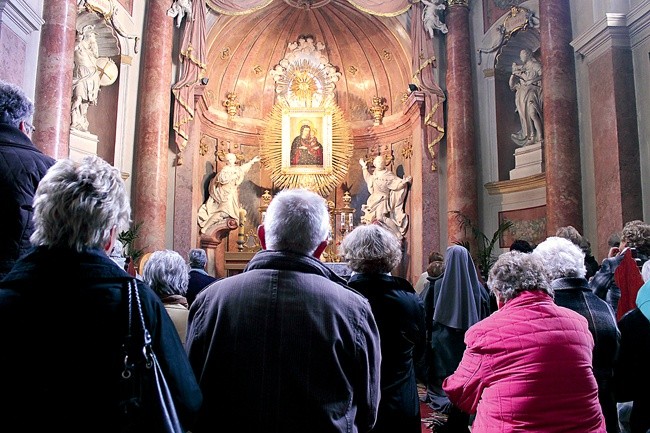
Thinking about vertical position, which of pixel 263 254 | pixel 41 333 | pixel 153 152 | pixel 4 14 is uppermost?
pixel 4 14

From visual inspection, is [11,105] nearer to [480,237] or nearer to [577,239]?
[577,239]

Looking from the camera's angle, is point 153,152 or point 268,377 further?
point 153,152

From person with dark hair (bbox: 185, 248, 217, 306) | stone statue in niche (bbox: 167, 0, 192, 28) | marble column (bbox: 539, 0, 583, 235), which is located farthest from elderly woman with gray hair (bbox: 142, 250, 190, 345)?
stone statue in niche (bbox: 167, 0, 192, 28)

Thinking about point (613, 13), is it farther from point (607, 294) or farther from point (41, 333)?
point (41, 333)

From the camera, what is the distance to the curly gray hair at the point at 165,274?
262 centimetres

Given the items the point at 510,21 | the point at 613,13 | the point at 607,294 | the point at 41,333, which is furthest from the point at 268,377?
the point at 510,21

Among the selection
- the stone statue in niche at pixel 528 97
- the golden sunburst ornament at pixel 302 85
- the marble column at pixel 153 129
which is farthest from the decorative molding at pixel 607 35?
the marble column at pixel 153 129

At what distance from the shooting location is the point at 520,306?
204cm

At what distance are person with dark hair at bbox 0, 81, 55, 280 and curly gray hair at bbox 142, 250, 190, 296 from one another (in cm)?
75

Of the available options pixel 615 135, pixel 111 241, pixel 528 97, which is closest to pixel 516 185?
pixel 528 97

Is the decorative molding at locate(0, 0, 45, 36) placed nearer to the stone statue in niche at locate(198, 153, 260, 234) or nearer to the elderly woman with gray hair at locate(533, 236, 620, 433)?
the stone statue in niche at locate(198, 153, 260, 234)

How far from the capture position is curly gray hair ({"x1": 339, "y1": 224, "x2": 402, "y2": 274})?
7.92 feet

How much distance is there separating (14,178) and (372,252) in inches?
57.3

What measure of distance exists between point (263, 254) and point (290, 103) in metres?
10.8
